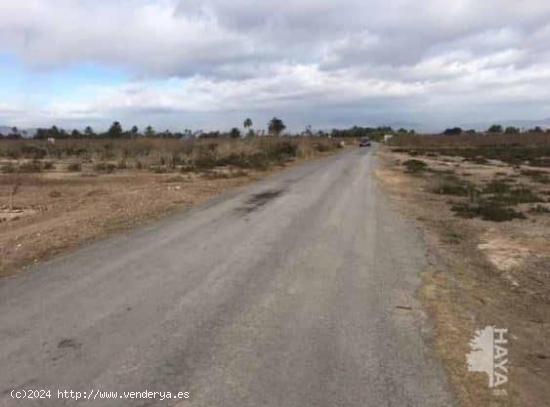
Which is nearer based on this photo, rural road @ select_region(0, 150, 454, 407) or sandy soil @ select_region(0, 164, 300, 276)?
rural road @ select_region(0, 150, 454, 407)

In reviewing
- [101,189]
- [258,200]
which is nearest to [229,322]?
[258,200]

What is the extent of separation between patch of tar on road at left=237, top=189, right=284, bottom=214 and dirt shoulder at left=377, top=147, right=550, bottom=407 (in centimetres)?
362

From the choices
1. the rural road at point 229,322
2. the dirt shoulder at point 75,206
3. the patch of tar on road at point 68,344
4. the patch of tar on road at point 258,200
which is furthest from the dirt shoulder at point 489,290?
the dirt shoulder at point 75,206

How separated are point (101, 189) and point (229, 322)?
1916 centimetres

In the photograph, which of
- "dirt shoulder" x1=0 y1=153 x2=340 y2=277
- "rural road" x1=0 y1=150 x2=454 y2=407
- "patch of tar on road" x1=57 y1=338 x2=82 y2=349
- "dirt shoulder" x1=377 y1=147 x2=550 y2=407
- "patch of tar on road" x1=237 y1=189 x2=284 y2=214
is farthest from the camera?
"patch of tar on road" x1=237 y1=189 x2=284 y2=214

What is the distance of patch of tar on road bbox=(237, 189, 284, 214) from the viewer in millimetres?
16297

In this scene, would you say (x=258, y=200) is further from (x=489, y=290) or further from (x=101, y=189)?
(x=489, y=290)

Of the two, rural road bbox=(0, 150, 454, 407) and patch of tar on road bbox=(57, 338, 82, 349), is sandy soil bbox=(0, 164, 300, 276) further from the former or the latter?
patch of tar on road bbox=(57, 338, 82, 349)

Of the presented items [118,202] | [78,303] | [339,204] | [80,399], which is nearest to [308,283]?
[78,303]

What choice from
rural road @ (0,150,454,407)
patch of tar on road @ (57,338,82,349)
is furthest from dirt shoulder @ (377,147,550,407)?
patch of tar on road @ (57,338,82,349)

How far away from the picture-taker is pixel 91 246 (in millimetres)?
10992

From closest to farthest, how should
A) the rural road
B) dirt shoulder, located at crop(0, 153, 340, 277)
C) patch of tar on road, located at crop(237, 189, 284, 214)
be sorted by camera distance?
the rural road
dirt shoulder, located at crop(0, 153, 340, 277)
patch of tar on road, located at crop(237, 189, 284, 214)

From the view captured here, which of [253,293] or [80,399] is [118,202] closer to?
[253,293]

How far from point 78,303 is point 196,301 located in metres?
1.25
